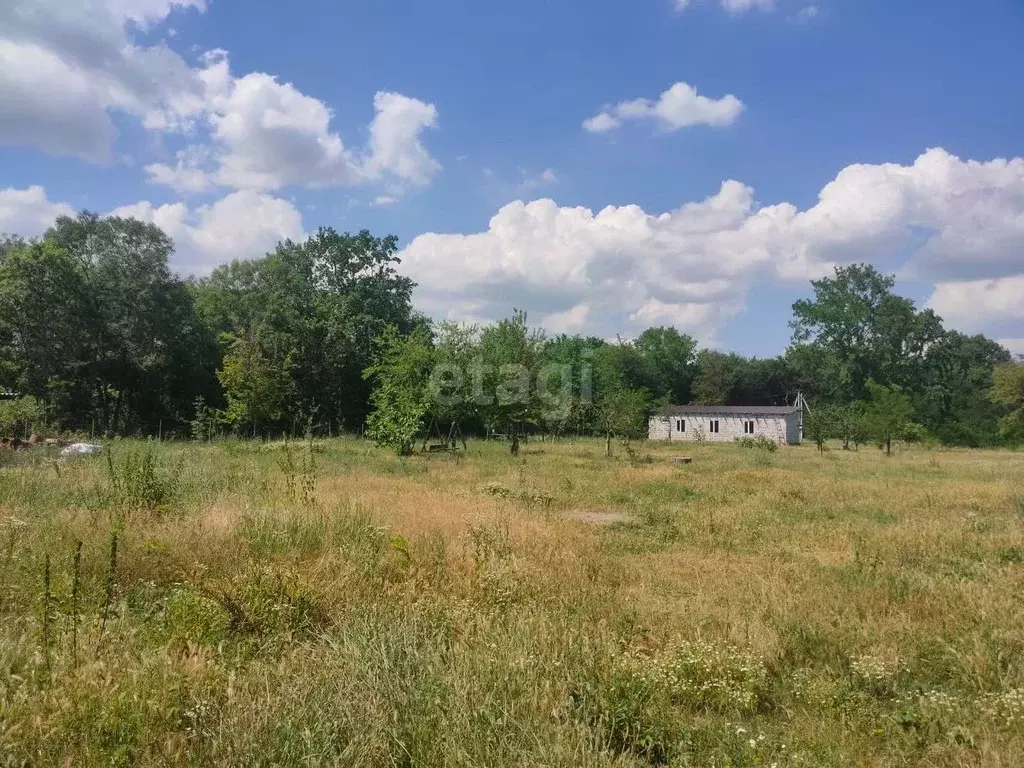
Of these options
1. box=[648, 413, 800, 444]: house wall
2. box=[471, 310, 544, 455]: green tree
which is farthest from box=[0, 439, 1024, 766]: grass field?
box=[648, 413, 800, 444]: house wall

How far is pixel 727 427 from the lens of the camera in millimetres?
52312

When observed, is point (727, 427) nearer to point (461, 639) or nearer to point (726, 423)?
point (726, 423)

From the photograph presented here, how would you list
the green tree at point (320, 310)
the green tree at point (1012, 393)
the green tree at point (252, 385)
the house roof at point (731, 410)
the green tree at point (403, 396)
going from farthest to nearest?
the house roof at point (731, 410) → the green tree at point (1012, 393) → the green tree at point (320, 310) → the green tree at point (252, 385) → the green tree at point (403, 396)

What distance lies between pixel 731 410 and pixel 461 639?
2035 inches

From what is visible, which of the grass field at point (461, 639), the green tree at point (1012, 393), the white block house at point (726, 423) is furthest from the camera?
the white block house at point (726, 423)

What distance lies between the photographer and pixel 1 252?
3419cm

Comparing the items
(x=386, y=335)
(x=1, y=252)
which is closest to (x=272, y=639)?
(x=386, y=335)

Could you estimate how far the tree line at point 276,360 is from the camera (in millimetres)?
26297

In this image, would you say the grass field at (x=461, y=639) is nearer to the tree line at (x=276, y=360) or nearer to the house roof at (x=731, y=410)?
the tree line at (x=276, y=360)

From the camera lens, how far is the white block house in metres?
50.2

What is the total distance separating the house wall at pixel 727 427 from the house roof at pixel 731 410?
0.24 metres

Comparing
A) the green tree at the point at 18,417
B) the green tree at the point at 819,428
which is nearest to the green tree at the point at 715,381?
the green tree at the point at 819,428

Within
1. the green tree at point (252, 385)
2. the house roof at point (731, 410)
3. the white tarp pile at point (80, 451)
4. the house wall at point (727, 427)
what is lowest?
the house wall at point (727, 427)

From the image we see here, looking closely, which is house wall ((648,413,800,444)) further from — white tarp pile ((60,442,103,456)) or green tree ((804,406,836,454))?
white tarp pile ((60,442,103,456))
